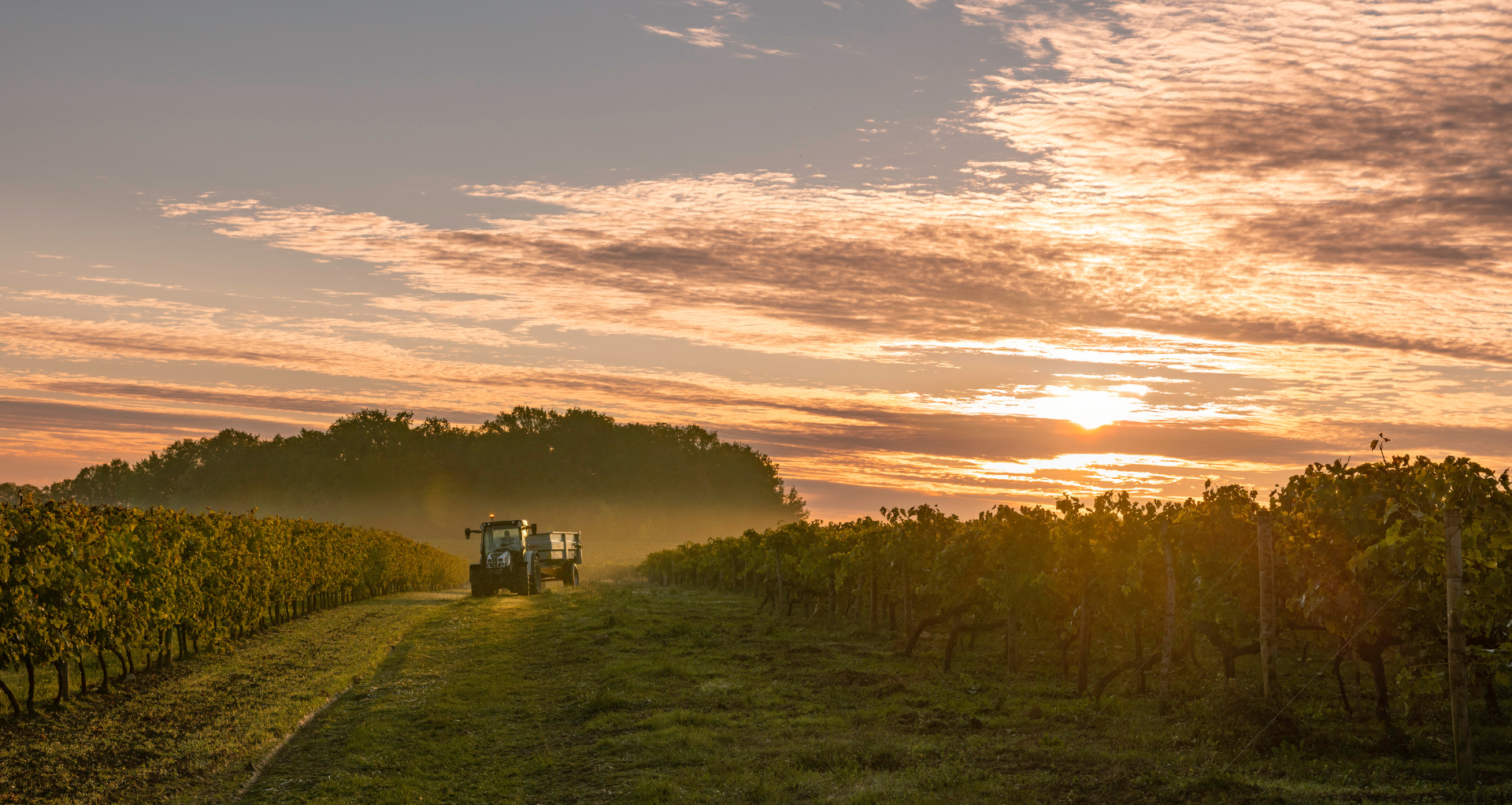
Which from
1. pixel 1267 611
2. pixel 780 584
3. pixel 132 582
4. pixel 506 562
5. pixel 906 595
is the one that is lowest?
pixel 506 562

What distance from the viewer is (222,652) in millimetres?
21828

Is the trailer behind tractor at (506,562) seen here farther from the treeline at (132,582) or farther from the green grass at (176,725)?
the green grass at (176,725)

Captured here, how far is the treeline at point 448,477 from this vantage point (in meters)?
128

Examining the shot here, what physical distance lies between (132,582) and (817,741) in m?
13.2

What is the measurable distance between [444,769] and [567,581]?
123 feet

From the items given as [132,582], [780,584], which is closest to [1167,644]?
[132,582]

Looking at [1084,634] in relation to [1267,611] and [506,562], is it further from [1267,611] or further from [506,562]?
[506,562]

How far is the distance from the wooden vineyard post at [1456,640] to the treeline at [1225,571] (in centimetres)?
9

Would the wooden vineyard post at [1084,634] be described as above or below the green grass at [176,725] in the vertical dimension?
above

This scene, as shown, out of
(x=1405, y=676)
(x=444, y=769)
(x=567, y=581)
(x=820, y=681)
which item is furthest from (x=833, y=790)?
(x=567, y=581)

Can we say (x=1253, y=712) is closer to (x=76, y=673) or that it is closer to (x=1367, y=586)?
(x=1367, y=586)

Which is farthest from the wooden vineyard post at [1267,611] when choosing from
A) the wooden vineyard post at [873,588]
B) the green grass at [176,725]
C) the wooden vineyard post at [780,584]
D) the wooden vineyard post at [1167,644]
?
the wooden vineyard post at [780,584]

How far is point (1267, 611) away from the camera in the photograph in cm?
1287

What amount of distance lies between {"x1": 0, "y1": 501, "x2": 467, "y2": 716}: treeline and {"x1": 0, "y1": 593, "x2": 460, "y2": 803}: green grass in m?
0.64
